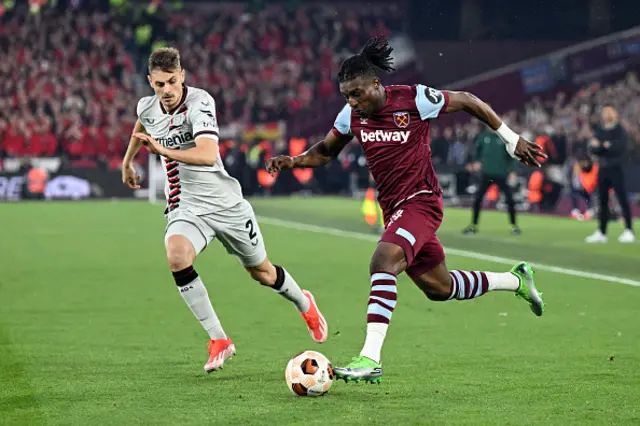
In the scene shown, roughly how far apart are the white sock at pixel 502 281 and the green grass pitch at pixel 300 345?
0.46 meters

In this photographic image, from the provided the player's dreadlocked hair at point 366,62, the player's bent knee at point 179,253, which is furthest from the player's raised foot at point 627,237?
the player's bent knee at point 179,253

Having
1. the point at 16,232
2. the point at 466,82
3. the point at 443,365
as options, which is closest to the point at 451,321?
the point at 443,365

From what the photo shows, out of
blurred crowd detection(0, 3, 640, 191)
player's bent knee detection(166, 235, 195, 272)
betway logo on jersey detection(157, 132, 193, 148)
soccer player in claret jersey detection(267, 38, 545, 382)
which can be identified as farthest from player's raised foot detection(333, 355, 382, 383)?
blurred crowd detection(0, 3, 640, 191)

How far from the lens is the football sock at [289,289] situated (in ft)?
28.7

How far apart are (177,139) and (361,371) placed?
7.09ft

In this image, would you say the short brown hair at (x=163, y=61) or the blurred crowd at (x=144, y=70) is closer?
the short brown hair at (x=163, y=61)

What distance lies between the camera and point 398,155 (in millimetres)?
7695

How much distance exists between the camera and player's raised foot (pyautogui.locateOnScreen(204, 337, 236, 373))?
7.70 m

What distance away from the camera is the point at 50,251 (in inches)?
727

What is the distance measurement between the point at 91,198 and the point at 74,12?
39.8 ft

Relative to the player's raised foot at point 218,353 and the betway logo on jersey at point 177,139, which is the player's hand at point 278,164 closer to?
the betway logo on jersey at point 177,139

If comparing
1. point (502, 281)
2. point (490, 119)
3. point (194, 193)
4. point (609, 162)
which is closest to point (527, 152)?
point (490, 119)

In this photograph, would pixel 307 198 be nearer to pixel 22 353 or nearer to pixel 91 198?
pixel 91 198

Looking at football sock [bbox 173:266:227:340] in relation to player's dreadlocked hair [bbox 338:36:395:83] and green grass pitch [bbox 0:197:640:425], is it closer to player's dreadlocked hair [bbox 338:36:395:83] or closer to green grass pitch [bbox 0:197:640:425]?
green grass pitch [bbox 0:197:640:425]
